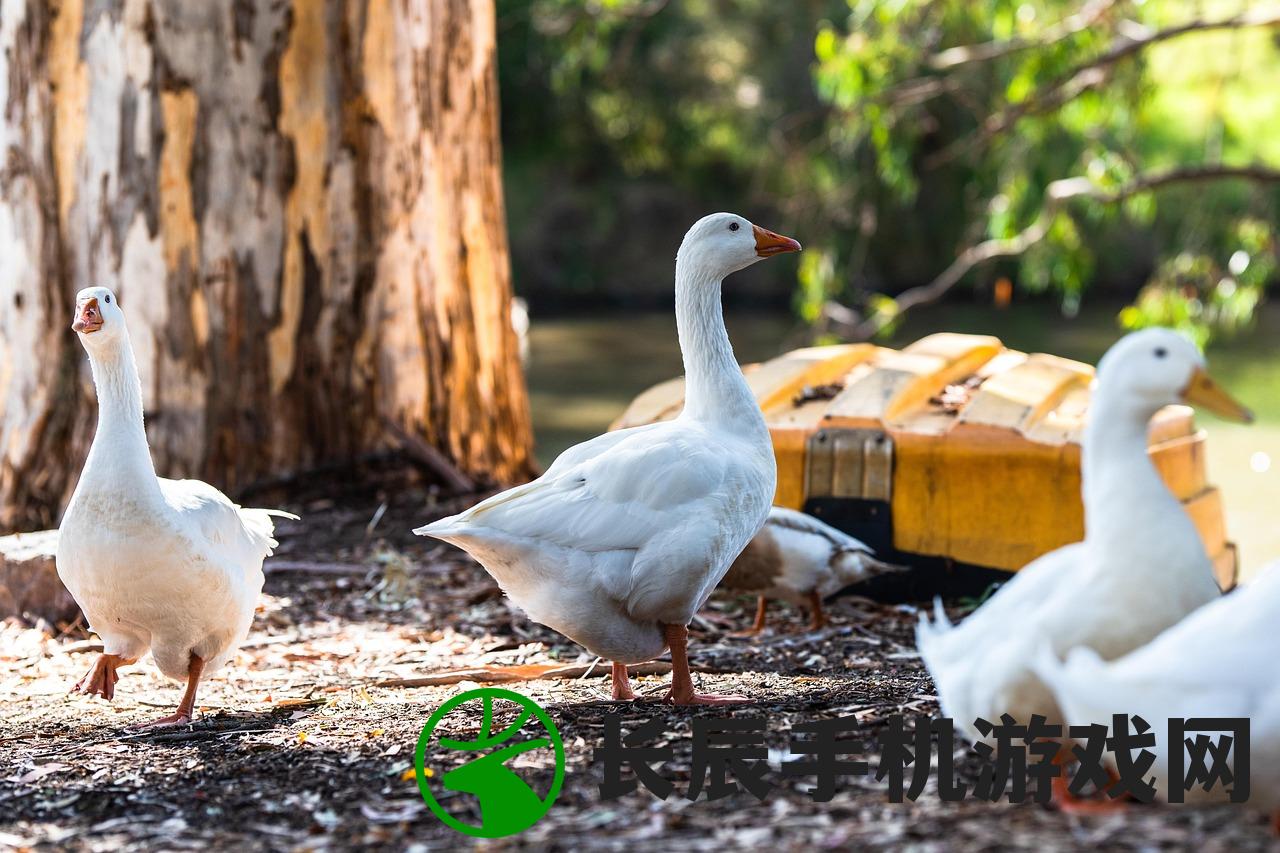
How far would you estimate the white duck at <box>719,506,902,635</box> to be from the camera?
5082mm

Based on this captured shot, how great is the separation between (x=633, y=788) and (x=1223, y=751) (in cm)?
118

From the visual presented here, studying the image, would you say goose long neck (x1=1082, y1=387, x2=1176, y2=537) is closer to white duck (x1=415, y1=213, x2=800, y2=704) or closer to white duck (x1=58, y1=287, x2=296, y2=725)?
white duck (x1=415, y1=213, x2=800, y2=704)

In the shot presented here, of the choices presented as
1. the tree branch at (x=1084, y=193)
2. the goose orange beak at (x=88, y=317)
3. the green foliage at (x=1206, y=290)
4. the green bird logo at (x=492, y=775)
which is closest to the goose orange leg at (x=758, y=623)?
the green bird logo at (x=492, y=775)

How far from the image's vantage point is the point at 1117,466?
273 cm

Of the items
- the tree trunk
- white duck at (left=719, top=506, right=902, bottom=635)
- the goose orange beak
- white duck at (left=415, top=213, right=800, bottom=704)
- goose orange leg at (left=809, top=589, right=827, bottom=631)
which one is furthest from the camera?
the tree trunk

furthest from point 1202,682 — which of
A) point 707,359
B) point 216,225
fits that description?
point 216,225

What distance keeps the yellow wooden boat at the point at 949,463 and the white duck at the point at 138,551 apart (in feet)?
7.48

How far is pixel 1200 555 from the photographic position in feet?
8.85

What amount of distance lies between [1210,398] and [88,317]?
10.2 ft

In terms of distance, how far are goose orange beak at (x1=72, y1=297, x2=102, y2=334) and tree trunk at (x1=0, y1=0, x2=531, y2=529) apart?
2.51 metres

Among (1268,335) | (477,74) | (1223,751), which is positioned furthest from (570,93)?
(1223,751)

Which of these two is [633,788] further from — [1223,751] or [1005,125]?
[1005,125]

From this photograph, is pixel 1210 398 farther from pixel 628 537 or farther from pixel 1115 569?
pixel 628 537

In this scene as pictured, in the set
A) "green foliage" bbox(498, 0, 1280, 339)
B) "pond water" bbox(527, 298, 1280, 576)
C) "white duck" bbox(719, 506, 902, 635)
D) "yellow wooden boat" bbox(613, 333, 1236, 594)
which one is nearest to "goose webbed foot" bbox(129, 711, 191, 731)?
"white duck" bbox(719, 506, 902, 635)
